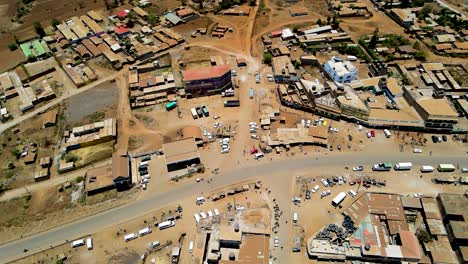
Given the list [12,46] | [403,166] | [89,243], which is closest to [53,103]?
[12,46]

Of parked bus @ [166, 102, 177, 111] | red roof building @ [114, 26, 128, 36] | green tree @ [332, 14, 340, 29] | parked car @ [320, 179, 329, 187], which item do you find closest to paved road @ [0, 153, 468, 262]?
parked car @ [320, 179, 329, 187]

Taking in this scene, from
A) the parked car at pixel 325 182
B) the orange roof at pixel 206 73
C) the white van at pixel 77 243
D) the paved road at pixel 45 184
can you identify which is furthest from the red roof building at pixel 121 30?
the parked car at pixel 325 182

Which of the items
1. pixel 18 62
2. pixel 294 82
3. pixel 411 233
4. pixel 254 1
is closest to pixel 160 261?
pixel 411 233

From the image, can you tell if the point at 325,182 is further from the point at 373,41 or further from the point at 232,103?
the point at 373,41

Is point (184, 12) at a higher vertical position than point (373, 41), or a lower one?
higher

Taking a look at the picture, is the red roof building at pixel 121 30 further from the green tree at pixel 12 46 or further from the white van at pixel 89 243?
the white van at pixel 89 243

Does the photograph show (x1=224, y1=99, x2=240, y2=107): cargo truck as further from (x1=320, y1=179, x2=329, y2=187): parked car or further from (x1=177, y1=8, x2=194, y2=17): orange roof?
(x1=177, y1=8, x2=194, y2=17): orange roof

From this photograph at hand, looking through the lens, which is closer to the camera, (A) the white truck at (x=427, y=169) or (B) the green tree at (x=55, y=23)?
(A) the white truck at (x=427, y=169)
